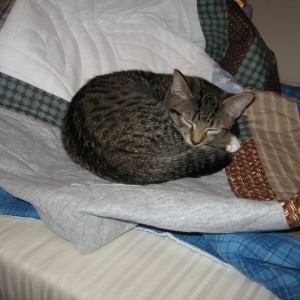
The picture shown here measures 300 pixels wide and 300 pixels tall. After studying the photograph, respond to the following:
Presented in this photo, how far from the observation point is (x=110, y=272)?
909mm

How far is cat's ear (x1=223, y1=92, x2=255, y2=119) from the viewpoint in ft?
4.16

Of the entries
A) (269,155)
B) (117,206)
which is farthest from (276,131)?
(117,206)

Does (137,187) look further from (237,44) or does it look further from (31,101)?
(237,44)

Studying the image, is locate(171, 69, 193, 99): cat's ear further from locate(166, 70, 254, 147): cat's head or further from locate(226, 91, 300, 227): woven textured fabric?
locate(226, 91, 300, 227): woven textured fabric

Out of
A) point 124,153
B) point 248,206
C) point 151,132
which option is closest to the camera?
point 248,206

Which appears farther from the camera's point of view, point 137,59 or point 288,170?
point 137,59

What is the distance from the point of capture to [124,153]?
1.11 metres

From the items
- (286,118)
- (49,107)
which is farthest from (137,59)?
(286,118)

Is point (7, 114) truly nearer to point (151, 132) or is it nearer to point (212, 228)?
point (151, 132)

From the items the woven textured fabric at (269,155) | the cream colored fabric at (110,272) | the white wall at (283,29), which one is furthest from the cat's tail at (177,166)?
the white wall at (283,29)

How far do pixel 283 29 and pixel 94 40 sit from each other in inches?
49.9

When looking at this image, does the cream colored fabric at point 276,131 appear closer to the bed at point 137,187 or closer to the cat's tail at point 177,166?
the bed at point 137,187

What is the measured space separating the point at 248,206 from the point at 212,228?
0.12 meters

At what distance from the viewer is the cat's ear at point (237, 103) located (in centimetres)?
127
